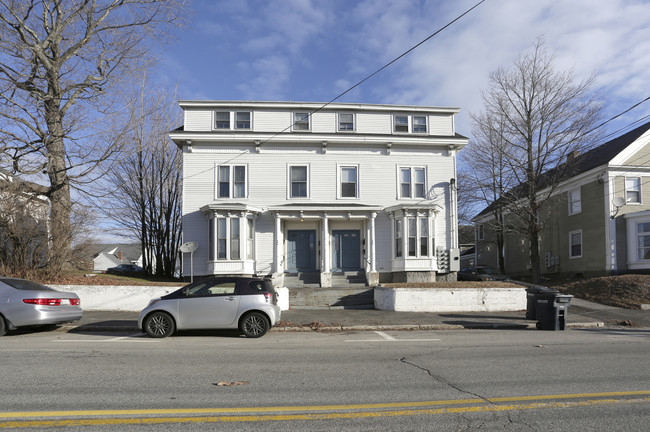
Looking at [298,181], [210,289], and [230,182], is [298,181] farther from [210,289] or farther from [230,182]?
[210,289]

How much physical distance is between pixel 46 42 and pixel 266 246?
12.6 m

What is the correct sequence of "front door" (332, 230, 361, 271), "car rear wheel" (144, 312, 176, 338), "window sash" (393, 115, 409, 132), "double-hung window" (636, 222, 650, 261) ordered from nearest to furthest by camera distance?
"car rear wheel" (144, 312, 176, 338), "front door" (332, 230, 361, 271), "window sash" (393, 115, 409, 132), "double-hung window" (636, 222, 650, 261)

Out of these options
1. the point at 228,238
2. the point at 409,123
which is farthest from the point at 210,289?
the point at 409,123

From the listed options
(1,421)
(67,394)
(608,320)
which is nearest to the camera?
(1,421)

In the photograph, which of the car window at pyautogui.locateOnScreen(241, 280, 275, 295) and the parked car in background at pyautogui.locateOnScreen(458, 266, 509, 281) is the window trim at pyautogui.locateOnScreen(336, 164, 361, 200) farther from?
the car window at pyautogui.locateOnScreen(241, 280, 275, 295)

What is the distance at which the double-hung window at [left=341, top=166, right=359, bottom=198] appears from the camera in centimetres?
2280

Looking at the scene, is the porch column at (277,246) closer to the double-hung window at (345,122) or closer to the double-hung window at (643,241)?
the double-hung window at (345,122)

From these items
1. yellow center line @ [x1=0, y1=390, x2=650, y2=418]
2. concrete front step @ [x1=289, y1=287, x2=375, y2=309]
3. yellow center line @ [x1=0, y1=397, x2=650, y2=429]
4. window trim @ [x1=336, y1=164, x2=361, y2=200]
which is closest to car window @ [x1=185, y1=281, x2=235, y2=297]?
yellow center line @ [x1=0, y1=390, x2=650, y2=418]

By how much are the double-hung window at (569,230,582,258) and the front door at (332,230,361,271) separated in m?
14.1

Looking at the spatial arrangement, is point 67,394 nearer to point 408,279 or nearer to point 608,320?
point 608,320

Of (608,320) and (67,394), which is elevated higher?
(67,394)

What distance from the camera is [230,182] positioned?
22219mm

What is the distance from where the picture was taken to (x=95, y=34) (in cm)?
2014

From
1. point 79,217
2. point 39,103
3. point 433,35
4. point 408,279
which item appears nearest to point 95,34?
point 39,103
